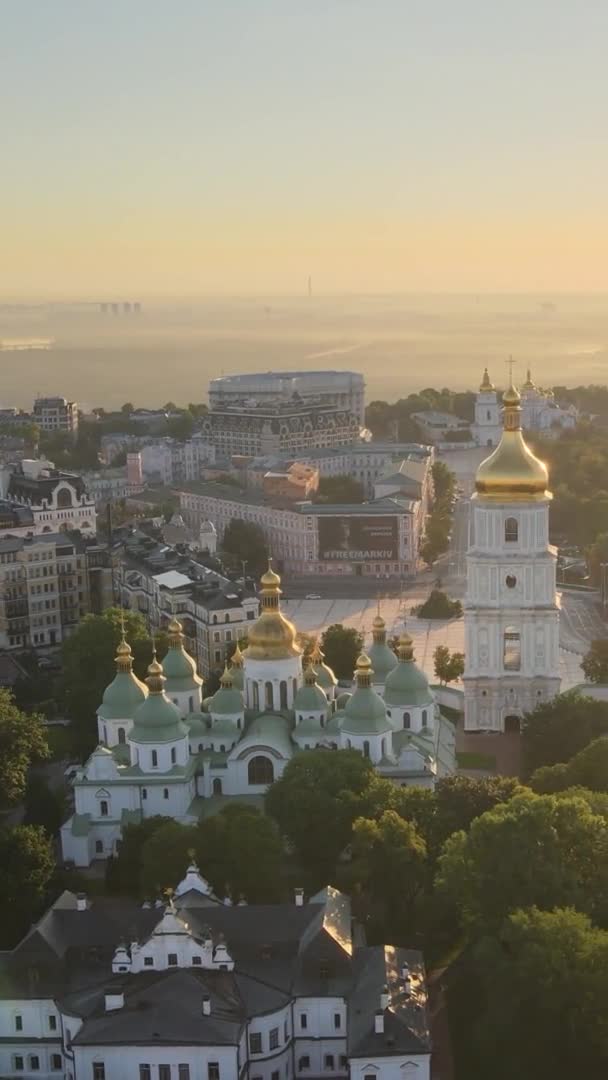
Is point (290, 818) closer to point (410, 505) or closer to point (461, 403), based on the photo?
point (410, 505)

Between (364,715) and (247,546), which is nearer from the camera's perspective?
(364,715)

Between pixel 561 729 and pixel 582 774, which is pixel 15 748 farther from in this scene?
pixel 561 729

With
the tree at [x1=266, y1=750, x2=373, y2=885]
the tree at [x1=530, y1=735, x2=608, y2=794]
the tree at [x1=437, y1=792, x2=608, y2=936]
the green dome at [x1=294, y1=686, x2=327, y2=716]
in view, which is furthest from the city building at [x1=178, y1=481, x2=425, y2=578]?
the tree at [x1=437, y1=792, x2=608, y2=936]

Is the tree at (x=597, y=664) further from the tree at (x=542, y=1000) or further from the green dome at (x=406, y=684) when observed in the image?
the tree at (x=542, y=1000)

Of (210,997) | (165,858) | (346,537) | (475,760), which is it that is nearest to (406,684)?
(475,760)

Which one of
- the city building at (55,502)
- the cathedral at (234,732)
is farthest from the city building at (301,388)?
the cathedral at (234,732)

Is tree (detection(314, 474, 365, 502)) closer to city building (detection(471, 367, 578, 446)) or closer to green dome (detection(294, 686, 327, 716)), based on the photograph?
city building (detection(471, 367, 578, 446))
